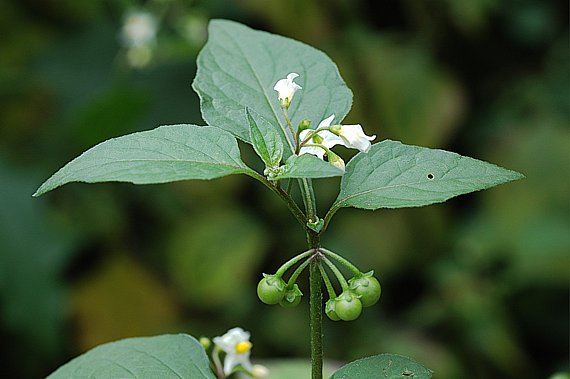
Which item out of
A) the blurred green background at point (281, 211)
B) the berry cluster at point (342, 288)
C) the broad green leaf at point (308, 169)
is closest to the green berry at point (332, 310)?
the berry cluster at point (342, 288)

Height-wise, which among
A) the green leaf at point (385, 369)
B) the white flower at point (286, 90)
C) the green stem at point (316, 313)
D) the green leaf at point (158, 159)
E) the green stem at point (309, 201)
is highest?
the white flower at point (286, 90)

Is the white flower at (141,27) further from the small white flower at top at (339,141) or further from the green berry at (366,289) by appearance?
the green berry at (366,289)

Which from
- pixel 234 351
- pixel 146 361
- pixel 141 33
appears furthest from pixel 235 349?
pixel 141 33

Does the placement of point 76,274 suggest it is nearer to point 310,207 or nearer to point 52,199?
point 52,199

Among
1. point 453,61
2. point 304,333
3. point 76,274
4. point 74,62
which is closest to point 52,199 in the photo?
point 76,274

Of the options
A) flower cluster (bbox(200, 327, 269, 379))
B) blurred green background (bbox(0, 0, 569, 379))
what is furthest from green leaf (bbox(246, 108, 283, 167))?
blurred green background (bbox(0, 0, 569, 379))

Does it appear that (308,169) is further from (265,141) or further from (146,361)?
(146,361)
